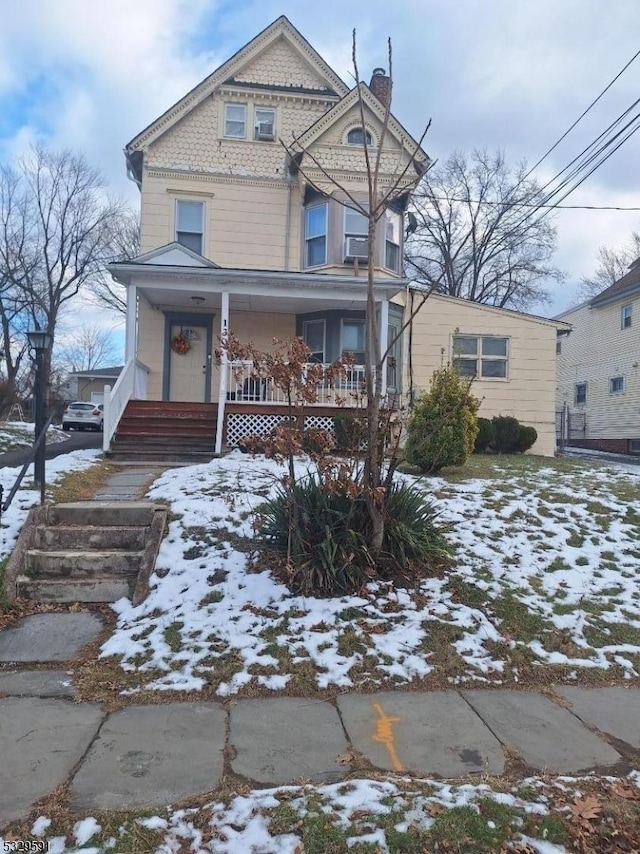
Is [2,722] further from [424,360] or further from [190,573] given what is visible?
[424,360]

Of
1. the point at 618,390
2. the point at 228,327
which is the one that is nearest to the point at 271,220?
the point at 228,327

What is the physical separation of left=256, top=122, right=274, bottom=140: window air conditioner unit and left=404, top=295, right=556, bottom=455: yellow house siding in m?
6.07

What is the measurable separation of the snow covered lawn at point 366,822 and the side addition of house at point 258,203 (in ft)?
39.3

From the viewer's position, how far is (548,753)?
10.5ft

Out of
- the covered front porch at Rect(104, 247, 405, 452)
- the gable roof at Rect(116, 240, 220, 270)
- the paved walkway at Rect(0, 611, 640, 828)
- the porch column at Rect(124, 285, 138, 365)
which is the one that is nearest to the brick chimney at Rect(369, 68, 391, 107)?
the covered front porch at Rect(104, 247, 405, 452)

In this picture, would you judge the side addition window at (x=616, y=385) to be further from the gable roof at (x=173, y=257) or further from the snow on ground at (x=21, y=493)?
the snow on ground at (x=21, y=493)

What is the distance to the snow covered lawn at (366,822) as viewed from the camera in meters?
2.38

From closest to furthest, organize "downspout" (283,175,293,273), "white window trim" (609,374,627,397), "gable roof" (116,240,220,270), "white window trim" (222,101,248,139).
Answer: "gable roof" (116,240,220,270), "downspout" (283,175,293,273), "white window trim" (222,101,248,139), "white window trim" (609,374,627,397)

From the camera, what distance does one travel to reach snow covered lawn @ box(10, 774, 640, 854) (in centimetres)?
238

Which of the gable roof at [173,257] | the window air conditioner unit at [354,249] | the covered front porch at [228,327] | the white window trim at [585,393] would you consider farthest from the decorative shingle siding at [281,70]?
the white window trim at [585,393]

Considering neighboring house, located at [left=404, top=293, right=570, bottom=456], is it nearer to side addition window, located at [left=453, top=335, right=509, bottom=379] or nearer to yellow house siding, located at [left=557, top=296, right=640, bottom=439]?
side addition window, located at [left=453, top=335, right=509, bottom=379]

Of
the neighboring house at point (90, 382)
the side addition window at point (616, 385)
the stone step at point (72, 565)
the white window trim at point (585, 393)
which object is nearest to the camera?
the stone step at point (72, 565)

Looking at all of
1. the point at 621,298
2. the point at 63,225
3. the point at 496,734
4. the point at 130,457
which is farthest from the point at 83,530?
the point at 63,225

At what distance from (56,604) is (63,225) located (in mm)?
34115
